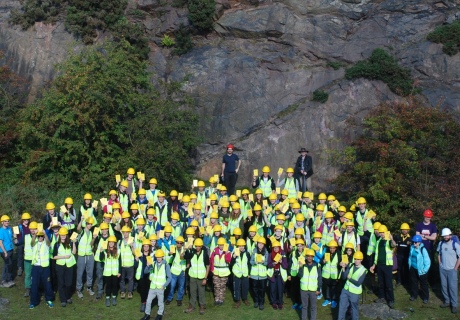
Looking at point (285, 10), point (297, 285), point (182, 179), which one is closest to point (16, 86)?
point (182, 179)

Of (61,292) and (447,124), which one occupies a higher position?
(447,124)

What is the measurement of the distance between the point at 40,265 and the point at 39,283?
1.84 feet

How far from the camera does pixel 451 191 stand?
16.6 m

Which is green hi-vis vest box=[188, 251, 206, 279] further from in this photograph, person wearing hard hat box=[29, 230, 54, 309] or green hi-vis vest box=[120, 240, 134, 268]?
person wearing hard hat box=[29, 230, 54, 309]

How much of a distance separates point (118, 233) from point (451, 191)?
880cm

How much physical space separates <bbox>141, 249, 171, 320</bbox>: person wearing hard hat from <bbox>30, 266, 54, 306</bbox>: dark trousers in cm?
236

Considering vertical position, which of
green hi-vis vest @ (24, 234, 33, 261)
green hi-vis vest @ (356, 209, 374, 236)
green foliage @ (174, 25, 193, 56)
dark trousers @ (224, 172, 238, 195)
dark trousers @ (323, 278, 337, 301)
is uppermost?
green foliage @ (174, 25, 193, 56)

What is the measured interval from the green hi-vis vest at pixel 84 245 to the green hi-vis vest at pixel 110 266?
61cm

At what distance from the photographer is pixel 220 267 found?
14.0 metres

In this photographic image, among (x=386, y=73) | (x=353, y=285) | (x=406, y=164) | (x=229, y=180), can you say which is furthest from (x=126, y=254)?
(x=386, y=73)

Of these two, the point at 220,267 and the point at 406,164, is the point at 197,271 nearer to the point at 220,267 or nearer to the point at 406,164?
the point at 220,267

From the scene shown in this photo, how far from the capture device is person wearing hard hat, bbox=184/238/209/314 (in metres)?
13.9

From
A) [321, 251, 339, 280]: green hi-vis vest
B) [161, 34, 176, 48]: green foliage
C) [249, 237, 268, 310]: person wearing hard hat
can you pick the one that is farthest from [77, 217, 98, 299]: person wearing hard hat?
[161, 34, 176, 48]: green foliage

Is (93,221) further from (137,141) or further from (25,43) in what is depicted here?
(25,43)
